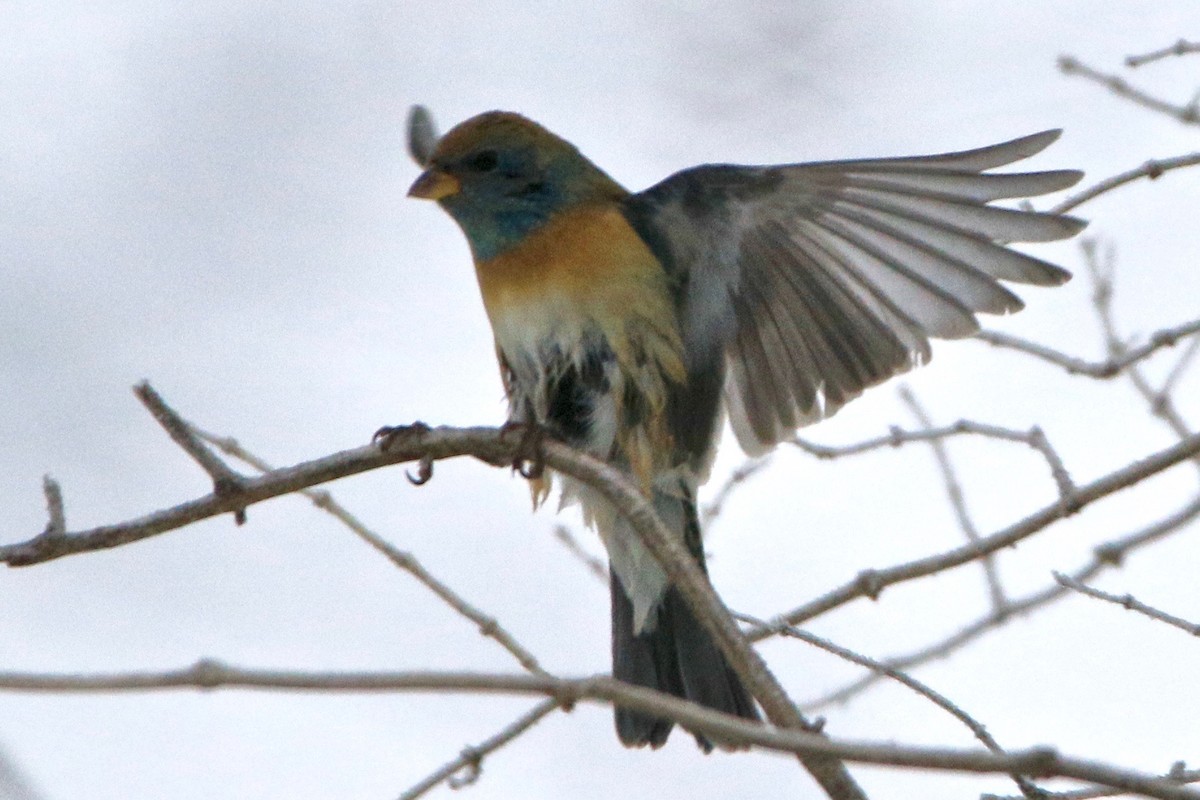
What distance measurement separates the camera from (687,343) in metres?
3.98

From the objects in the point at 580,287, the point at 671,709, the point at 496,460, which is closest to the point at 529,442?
the point at 496,460

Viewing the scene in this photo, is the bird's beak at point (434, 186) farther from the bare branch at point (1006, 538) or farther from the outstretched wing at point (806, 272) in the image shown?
the bare branch at point (1006, 538)

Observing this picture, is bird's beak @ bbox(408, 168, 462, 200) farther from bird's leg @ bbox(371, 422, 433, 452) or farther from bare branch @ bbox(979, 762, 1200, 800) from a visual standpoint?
bare branch @ bbox(979, 762, 1200, 800)

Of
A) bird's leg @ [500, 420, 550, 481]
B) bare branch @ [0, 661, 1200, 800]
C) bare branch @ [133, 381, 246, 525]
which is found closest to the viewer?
bare branch @ [0, 661, 1200, 800]

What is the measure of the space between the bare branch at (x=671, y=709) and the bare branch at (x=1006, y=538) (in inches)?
41.4

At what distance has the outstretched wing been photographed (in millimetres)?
3775

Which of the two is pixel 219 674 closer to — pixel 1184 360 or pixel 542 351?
pixel 542 351

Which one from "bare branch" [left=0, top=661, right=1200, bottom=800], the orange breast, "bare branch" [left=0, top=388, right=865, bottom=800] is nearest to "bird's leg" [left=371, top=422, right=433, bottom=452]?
"bare branch" [left=0, top=388, right=865, bottom=800]

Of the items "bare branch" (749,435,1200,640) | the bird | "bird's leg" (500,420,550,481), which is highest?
the bird

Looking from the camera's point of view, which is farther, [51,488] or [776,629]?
[776,629]

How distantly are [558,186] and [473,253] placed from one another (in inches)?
10.9

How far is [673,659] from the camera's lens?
3.91 m

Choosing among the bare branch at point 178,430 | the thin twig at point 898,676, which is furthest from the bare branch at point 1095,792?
the bare branch at point 178,430

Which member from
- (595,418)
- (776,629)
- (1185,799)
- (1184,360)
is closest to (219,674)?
(1185,799)
